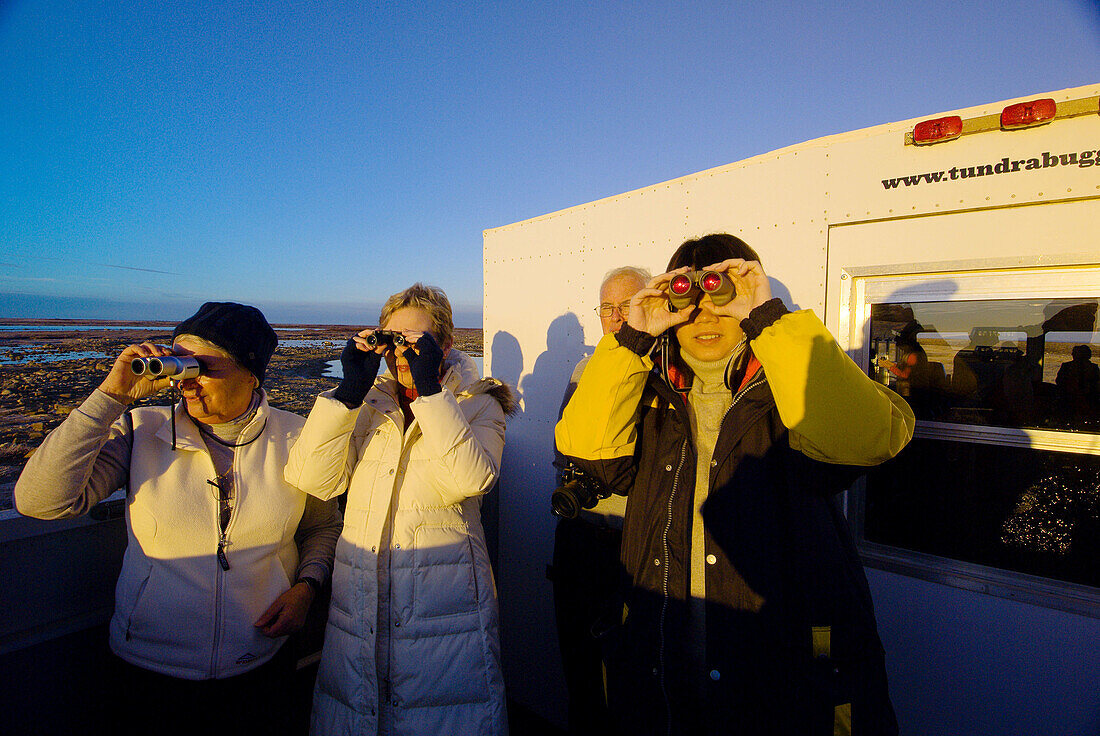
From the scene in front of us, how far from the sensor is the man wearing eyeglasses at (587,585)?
106 inches

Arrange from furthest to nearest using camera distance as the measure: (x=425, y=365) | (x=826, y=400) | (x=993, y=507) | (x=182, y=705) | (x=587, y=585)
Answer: (x=587, y=585), (x=993, y=507), (x=425, y=365), (x=182, y=705), (x=826, y=400)

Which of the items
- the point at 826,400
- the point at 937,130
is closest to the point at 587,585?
the point at 826,400

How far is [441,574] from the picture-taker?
2104 millimetres

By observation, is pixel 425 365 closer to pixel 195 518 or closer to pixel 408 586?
pixel 408 586

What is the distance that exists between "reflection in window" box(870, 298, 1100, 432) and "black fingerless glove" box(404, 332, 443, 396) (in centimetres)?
220

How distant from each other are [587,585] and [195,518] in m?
2.03

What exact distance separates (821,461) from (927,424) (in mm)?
1307

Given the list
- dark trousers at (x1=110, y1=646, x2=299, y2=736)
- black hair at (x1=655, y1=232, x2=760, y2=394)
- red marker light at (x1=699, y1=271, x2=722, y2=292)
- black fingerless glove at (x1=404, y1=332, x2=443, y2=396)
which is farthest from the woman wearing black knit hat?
red marker light at (x1=699, y1=271, x2=722, y2=292)

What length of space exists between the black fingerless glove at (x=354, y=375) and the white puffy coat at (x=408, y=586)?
0.18ft

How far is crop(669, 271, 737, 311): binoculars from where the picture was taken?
1.63 meters

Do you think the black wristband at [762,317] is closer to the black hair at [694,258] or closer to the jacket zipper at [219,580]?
the black hair at [694,258]

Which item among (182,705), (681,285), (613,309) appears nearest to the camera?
(681,285)

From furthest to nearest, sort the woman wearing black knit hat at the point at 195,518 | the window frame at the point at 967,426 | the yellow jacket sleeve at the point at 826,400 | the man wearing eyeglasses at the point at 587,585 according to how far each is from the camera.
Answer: the man wearing eyeglasses at the point at 587,585 < the window frame at the point at 967,426 < the woman wearing black knit hat at the point at 195,518 < the yellow jacket sleeve at the point at 826,400

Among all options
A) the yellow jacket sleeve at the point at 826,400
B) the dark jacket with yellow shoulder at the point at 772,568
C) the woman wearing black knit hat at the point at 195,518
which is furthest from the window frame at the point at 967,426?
the woman wearing black knit hat at the point at 195,518
